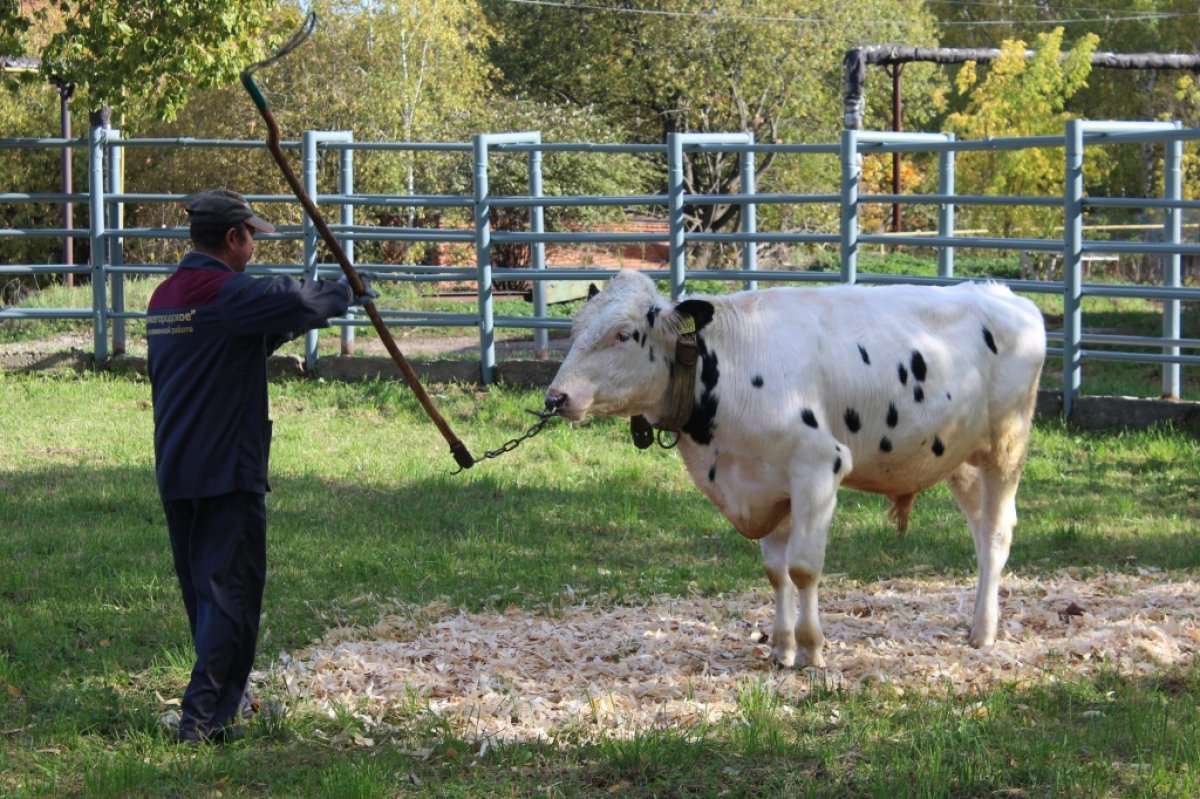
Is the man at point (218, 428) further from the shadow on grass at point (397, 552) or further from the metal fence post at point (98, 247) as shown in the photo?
the metal fence post at point (98, 247)

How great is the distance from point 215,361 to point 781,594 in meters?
2.46

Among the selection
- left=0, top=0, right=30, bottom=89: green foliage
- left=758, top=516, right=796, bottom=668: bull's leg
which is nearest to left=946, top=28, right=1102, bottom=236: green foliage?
left=0, top=0, right=30, bottom=89: green foliage

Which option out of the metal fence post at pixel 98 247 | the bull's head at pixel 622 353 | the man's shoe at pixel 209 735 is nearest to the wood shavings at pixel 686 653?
the man's shoe at pixel 209 735

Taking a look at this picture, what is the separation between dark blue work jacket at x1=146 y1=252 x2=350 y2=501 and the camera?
5.82 meters

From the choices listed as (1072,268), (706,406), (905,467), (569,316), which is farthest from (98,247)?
(905,467)

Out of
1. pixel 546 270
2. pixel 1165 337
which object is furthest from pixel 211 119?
pixel 1165 337

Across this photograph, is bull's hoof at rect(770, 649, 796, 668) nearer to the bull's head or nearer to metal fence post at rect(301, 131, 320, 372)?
the bull's head

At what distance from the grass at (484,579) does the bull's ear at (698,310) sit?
151 cm

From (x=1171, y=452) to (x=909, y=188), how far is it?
3428 centimetres

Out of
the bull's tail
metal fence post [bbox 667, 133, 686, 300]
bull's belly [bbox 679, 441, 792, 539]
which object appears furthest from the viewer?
metal fence post [bbox 667, 133, 686, 300]

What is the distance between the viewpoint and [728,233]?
14273 mm

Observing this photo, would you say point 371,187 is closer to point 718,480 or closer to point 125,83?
point 125,83

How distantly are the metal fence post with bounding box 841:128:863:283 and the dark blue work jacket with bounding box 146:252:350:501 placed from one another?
8.14 m

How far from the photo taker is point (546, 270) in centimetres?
1493
